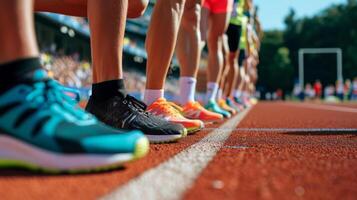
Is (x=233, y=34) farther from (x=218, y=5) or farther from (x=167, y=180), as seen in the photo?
(x=167, y=180)

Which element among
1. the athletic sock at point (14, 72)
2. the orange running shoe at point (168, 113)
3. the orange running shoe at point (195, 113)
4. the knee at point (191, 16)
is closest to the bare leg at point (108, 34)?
the athletic sock at point (14, 72)

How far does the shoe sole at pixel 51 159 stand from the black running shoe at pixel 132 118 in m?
0.58

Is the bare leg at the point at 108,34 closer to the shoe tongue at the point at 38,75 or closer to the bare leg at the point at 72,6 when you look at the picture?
the bare leg at the point at 72,6

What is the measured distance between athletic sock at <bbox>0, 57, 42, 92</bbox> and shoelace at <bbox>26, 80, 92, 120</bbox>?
0.13 feet

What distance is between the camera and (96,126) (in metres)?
1.32

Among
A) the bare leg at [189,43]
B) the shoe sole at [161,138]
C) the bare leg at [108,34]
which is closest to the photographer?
the bare leg at [108,34]

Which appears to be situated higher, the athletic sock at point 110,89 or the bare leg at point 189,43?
the bare leg at point 189,43

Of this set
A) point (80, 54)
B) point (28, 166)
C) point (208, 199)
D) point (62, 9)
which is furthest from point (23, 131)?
point (80, 54)

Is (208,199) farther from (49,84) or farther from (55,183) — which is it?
(49,84)

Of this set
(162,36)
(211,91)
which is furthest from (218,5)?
(162,36)

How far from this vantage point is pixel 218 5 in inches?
181

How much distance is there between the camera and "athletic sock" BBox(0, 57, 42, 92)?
1306 millimetres

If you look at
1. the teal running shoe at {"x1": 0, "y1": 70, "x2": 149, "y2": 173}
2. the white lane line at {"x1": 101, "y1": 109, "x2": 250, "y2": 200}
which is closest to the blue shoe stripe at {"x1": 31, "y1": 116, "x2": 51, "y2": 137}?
the teal running shoe at {"x1": 0, "y1": 70, "x2": 149, "y2": 173}

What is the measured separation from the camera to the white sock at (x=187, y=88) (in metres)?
3.74
